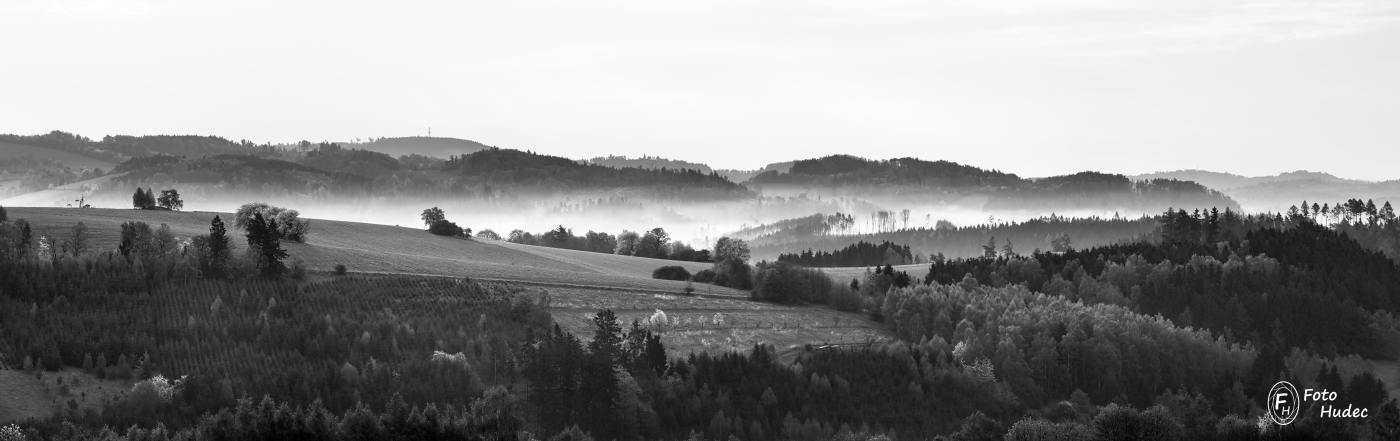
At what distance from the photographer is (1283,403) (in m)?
176

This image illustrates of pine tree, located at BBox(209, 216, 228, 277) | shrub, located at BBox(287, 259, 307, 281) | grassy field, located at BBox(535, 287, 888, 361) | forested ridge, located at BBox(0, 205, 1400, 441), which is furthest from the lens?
grassy field, located at BBox(535, 287, 888, 361)

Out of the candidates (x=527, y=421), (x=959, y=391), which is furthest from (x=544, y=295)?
(x=959, y=391)

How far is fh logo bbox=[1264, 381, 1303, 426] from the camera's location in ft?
521

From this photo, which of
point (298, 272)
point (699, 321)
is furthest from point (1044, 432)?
point (298, 272)

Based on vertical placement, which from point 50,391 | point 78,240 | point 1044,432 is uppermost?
point 78,240

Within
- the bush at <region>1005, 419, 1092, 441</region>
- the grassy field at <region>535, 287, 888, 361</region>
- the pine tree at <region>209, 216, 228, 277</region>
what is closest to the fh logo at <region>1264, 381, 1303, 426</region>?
the bush at <region>1005, 419, 1092, 441</region>

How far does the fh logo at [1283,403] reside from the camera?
158738 mm

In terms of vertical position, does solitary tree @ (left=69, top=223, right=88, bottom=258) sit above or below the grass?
above

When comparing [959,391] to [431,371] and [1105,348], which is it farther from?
[431,371]

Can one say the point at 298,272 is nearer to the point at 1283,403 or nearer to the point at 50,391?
the point at 50,391

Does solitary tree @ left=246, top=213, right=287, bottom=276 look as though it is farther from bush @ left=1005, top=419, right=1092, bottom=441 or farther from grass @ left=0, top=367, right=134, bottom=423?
bush @ left=1005, top=419, right=1092, bottom=441

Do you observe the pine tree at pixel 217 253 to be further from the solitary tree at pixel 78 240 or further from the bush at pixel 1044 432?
the bush at pixel 1044 432

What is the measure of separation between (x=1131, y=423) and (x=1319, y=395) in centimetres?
4907

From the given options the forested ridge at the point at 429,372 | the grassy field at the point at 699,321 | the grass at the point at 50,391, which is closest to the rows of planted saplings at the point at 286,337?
the forested ridge at the point at 429,372
